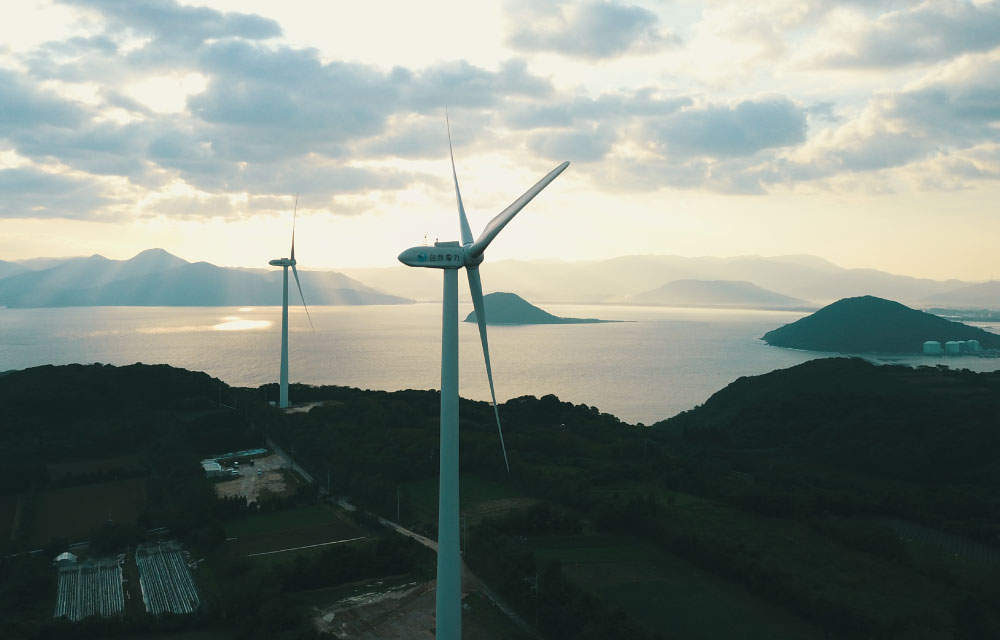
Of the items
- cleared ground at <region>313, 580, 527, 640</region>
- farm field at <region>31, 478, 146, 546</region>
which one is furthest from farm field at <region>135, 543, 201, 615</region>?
cleared ground at <region>313, 580, 527, 640</region>

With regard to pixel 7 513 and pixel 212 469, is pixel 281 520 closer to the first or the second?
pixel 212 469

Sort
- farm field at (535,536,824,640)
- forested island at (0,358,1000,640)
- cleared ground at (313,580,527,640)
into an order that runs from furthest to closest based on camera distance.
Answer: forested island at (0,358,1000,640)
farm field at (535,536,824,640)
cleared ground at (313,580,527,640)

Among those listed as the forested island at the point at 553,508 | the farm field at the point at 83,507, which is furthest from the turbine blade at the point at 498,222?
the farm field at the point at 83,507

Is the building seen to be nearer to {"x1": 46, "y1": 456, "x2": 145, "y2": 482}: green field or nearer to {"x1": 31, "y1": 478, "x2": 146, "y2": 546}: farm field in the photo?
{"x1": 31, "y1": 478, "x2": 146, "y2": 546}: farm field

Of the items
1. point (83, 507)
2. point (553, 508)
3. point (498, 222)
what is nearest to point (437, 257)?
point (498, 222)

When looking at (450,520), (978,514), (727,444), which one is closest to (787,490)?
(978,514)

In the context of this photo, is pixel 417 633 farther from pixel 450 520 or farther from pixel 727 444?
pixel 727 444

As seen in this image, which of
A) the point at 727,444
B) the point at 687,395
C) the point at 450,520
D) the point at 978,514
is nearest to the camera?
the point at 450,520
